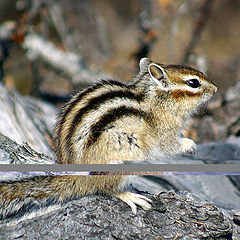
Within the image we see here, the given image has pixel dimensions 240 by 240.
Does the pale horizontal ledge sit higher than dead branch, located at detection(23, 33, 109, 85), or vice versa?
the pale horizontal ledge

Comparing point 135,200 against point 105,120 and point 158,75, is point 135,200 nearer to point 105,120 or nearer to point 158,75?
point 105,120

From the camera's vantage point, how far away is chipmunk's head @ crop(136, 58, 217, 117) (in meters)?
1.75

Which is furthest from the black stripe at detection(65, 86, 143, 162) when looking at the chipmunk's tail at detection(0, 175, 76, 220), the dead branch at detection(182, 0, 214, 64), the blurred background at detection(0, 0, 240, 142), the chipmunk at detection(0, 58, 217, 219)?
the dead branch at detection(182, 0, 214, 64)

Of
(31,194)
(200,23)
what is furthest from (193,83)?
(200,23)

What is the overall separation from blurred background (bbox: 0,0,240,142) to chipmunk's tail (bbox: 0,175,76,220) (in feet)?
8.16

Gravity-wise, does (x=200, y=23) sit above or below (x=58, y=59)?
above

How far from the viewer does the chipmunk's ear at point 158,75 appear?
1749 millimetres

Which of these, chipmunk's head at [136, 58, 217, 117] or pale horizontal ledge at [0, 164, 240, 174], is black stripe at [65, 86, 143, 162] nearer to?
chipmunk's head at [136, 58, 217, 117]

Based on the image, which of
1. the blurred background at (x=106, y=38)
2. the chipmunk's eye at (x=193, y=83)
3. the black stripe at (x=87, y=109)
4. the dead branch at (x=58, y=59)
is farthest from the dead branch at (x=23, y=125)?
the blurred background at (x=106, y=38)

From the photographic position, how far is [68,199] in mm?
1426

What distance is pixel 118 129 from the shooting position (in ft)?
5.06

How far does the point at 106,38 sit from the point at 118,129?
4.41 metres

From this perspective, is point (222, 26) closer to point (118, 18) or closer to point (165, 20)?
point (165, 20)

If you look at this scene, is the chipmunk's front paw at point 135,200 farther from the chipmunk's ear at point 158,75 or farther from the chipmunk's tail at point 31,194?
the chipmunk's ear at point 158,75
